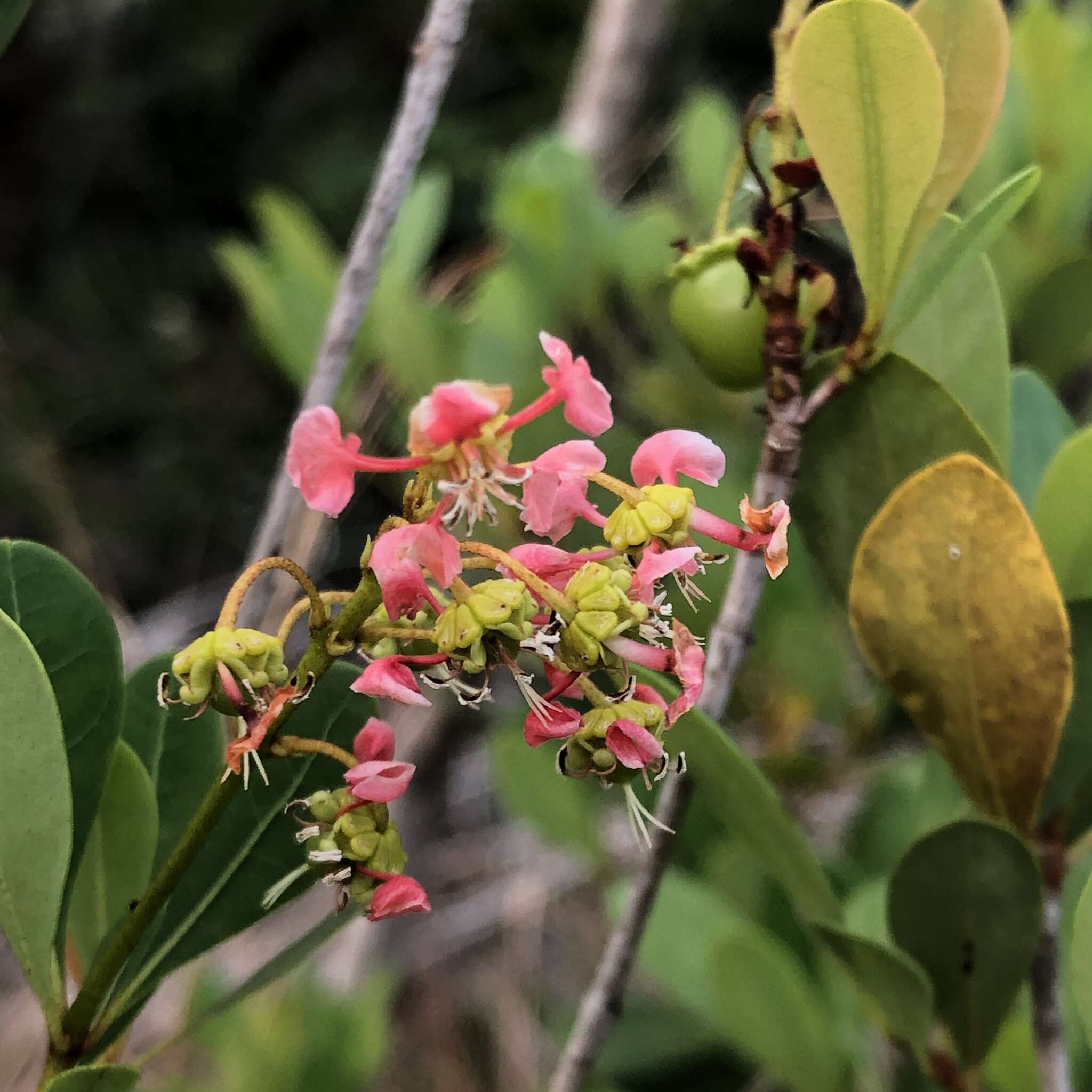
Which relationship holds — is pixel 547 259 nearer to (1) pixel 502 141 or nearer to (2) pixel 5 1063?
(2) pixel 5 1063

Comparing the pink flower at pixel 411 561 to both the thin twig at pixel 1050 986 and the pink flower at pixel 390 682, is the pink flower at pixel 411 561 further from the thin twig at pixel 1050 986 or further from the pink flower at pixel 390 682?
the thin twig at pixel 1050 986

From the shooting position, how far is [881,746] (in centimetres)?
102

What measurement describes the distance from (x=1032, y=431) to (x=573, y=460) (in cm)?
38

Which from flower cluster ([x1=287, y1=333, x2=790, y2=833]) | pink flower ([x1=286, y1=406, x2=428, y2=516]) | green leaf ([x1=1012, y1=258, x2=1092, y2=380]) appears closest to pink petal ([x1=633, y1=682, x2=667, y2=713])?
flower cluster ([x1=287, y1=333, x2=790, y2=833])

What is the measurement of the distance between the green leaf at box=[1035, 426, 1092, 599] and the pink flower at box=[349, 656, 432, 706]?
32cm

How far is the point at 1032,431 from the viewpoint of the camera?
0.59 metres

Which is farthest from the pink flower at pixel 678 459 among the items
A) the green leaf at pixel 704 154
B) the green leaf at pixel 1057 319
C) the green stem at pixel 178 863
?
the green leaf at pixel 704 154

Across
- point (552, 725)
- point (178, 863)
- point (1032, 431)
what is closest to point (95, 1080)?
point (178, 863)

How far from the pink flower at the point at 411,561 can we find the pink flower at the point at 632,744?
70 mm

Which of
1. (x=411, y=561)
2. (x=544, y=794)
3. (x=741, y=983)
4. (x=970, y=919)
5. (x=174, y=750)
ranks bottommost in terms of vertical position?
(x=544, y=794)

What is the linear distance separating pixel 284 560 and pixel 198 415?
2.59m

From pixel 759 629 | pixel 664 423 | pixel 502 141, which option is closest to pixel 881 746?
pixel 759 629

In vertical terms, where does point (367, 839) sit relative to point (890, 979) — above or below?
above

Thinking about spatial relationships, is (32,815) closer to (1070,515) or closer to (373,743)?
(373,743)
